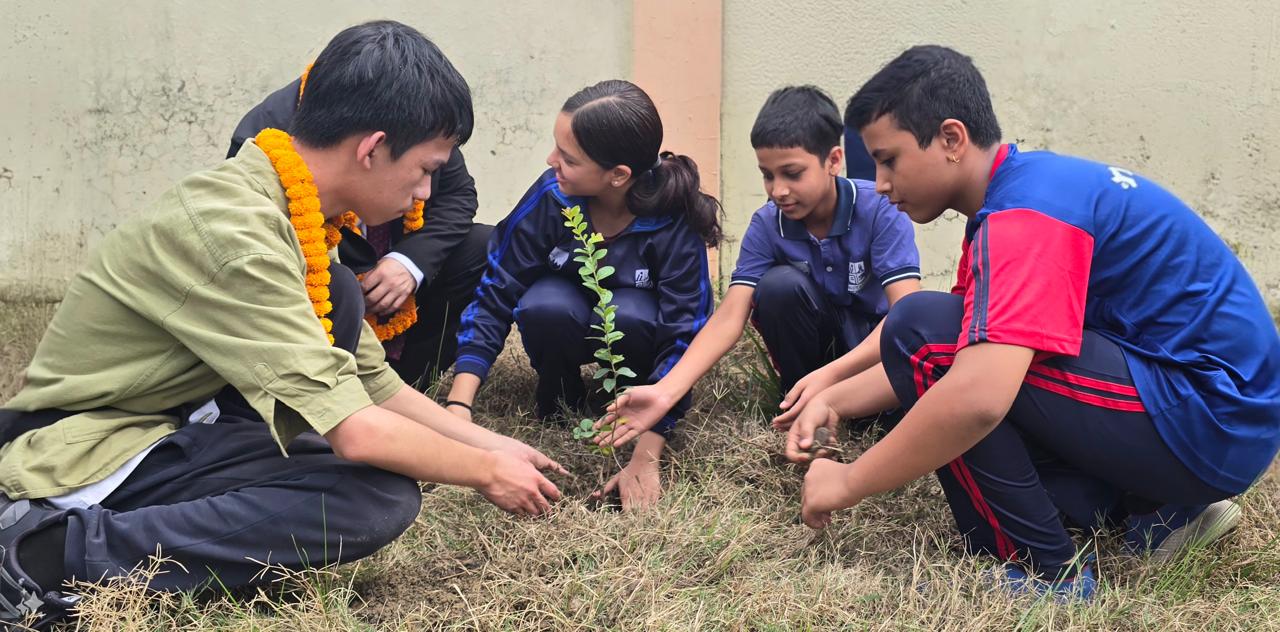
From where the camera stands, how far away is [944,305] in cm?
241

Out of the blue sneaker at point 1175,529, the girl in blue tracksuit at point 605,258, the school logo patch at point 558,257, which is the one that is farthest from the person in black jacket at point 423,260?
the blue sneaker at point 1175,529

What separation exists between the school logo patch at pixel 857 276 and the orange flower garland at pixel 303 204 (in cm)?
148

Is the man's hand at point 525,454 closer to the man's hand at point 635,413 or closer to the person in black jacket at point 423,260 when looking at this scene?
the man's hand at point 635,413

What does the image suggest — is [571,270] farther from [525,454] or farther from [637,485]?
[525,454]

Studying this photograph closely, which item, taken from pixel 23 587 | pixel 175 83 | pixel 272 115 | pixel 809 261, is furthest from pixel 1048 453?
pixel 175 83

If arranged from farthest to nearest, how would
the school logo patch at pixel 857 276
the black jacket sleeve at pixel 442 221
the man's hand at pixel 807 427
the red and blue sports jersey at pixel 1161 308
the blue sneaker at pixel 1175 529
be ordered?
the black jacket sleeve at pixel 442 221, the school logo patch at pixel 857 276, the man's hand at pixel 807 427, the blue sneaker at pixel 1175 529, the red and blue sports jersey at pixel 1161 308

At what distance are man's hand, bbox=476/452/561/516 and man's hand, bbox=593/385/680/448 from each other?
54 centimetres

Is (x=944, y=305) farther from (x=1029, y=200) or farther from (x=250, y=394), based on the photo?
(x=250, y=394)

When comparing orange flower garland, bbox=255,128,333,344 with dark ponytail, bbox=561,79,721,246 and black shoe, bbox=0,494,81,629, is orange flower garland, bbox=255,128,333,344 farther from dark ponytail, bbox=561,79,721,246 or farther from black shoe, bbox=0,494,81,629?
dark ponytail, bbox=561,79,721,246

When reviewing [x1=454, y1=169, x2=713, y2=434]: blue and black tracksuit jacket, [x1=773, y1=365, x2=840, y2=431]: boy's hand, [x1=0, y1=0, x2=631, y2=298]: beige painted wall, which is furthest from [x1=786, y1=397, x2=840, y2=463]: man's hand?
[x1=0, y1=0, x2=631, y2=298]: beige painted wall

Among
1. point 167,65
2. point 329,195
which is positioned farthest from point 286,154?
point 167,65

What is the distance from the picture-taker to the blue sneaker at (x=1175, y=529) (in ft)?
8.30

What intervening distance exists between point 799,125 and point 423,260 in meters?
1.14

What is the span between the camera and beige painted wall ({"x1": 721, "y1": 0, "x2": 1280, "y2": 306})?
486 cm
